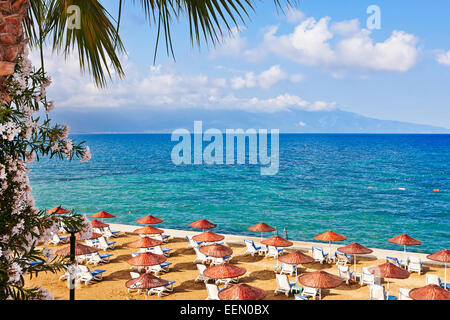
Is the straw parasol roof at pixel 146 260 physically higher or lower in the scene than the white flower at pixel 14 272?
lower

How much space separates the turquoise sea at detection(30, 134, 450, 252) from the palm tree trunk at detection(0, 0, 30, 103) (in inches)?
1036

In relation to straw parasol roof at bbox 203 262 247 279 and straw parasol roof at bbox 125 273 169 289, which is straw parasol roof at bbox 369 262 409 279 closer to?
straw parasol roof at bbox 203 262 247 279

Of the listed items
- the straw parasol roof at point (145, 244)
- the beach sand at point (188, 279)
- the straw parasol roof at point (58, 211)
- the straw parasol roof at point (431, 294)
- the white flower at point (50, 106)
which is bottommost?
the beach sand at point (188, 279)

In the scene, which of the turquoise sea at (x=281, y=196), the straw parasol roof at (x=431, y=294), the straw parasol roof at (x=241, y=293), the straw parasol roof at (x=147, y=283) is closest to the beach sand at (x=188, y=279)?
the straw parasol roof at (x=147, y=283)

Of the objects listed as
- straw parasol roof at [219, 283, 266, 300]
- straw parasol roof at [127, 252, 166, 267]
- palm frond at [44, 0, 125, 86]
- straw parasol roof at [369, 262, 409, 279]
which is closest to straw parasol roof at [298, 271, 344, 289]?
straw parasol roof at [369, 262, 409, 279]

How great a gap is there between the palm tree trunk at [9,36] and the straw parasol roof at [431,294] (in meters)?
9.83

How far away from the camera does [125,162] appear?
87.9 meters

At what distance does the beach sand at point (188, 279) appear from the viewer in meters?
12.1

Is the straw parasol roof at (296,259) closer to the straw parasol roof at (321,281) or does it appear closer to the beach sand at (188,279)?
the beach sand at (188,279)

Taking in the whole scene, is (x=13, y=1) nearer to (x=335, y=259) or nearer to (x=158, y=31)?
(x=158, y=31)

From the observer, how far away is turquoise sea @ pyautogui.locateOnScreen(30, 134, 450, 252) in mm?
33250

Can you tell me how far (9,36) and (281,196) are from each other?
4713 centimetres

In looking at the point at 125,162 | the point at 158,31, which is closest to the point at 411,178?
the point at 125,162

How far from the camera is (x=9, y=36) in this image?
9.80 feet
